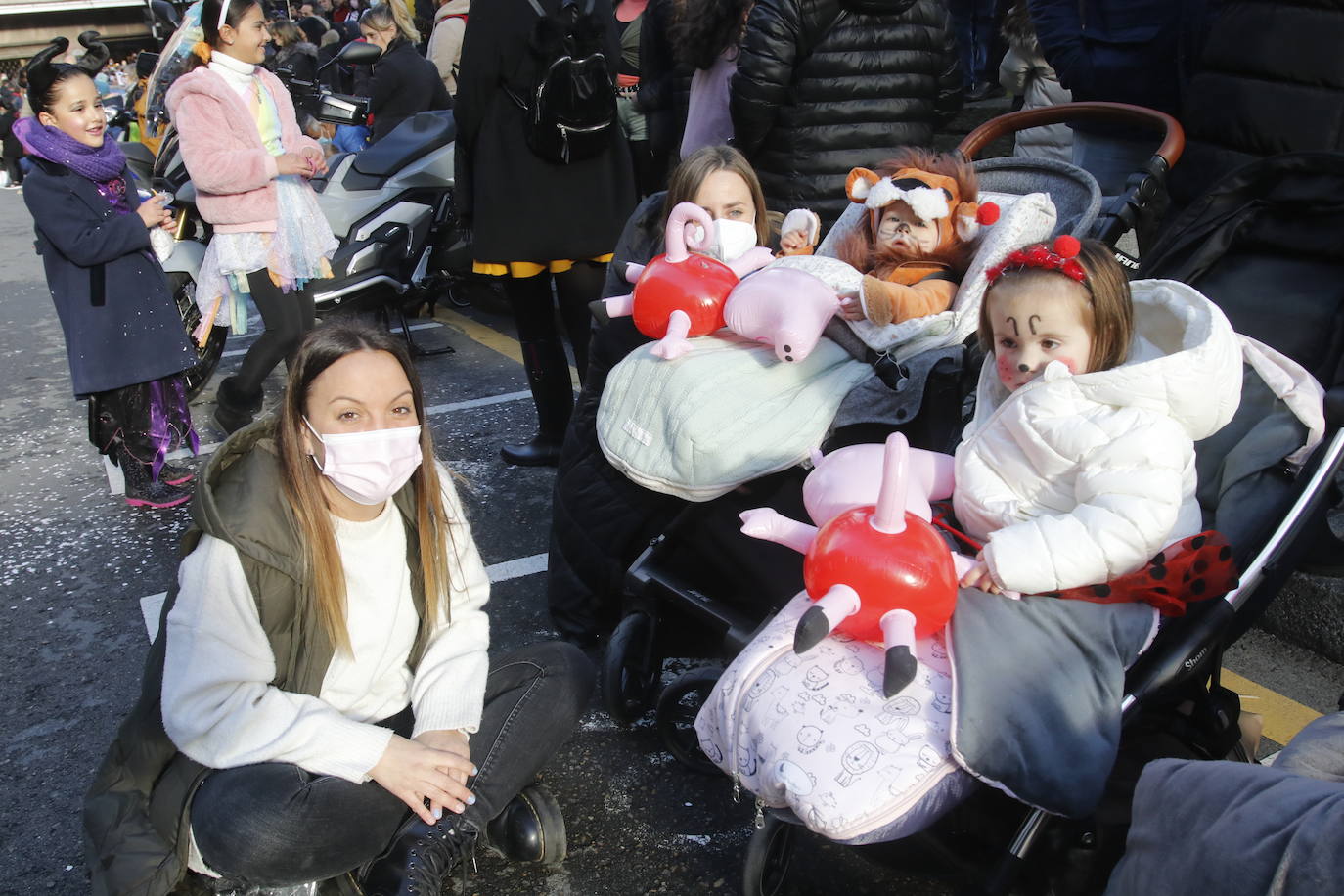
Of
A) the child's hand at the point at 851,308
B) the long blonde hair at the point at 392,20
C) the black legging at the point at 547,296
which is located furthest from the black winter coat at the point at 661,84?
the long blonde hair at the point at 392,20

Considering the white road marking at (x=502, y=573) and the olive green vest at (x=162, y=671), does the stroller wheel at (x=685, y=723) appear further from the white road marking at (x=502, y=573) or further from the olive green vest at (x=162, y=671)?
the white road marking at (x=502, y=573)

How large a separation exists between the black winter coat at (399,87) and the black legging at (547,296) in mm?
3656

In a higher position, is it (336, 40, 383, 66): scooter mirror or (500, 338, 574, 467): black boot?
(336, 40, 383, 66): scooter mirror

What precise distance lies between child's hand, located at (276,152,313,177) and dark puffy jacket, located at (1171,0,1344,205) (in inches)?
130

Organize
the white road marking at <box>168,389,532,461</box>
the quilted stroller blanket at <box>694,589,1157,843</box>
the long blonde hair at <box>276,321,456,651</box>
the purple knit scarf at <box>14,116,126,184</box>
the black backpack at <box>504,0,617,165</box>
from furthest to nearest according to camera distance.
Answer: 1. the white road marking at <box>168,389,532,461</box>
2. the black backpack at <box>504,0,617,165</box>
3. the purple knit scarf at <box>14,116,126,184</box>
4. the long blonde hair at <box>276,321,456,651</box>
5. the quilted stroller blanket at <box>694,589,1157,843</box>

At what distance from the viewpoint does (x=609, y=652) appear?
2650 millimetres

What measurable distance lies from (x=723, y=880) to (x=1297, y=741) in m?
1.21

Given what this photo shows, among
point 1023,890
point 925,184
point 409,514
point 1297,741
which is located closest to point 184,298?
point 409,514

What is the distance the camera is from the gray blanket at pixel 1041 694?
1.67 m

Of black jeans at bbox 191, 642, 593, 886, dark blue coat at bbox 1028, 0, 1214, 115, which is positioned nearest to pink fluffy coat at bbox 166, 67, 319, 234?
black jeans at bbox 191, 642, 593, 886

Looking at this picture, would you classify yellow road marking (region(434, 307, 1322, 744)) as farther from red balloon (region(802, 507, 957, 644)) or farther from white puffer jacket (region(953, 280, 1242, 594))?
red balloon (region(802, 507, 957, 644))

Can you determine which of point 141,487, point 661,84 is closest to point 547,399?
point 141,487

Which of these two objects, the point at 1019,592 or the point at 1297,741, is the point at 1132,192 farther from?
the point at 1297,741

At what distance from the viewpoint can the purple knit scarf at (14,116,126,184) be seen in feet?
11.8
